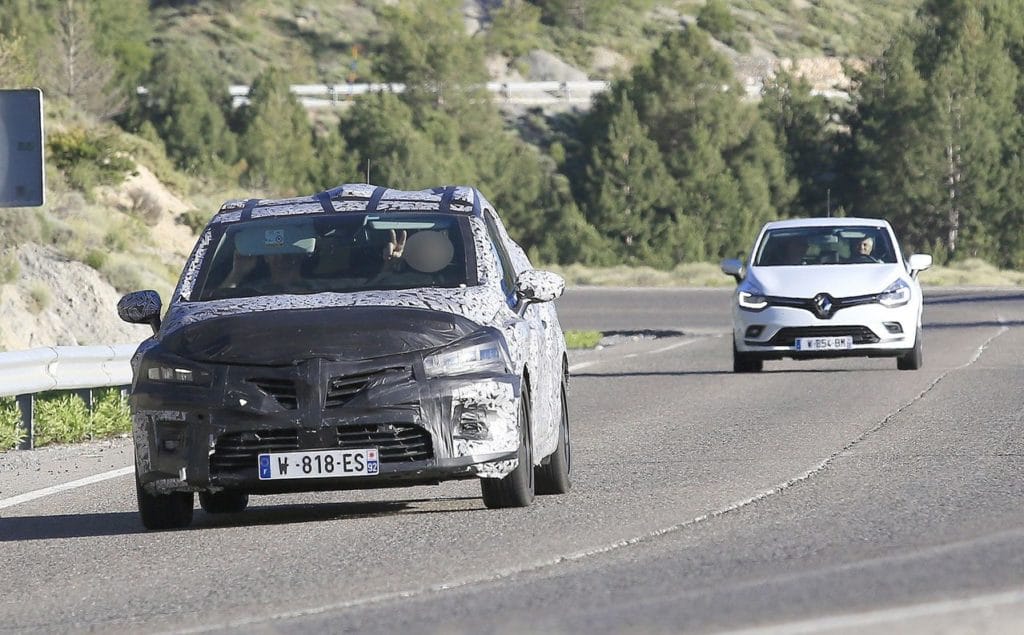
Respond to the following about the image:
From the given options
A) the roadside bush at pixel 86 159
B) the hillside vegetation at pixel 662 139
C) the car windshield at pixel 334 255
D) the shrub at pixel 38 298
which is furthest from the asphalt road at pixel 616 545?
the hillside vegetation at pixel 662 139

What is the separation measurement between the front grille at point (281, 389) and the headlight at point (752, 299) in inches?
519

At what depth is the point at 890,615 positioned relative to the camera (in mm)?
6852

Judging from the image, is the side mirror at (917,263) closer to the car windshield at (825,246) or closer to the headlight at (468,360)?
the car windshield at (825,246)

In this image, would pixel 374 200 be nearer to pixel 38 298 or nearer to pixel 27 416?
pixel 27 416

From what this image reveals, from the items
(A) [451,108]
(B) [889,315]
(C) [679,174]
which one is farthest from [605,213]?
(B) [889,315]

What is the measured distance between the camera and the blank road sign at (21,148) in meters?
18.8

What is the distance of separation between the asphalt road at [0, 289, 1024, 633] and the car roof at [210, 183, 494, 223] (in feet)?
5.14

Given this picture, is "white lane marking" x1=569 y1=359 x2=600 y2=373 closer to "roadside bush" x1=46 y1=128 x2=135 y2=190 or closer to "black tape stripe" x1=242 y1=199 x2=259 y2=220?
"black tape stripe" x1=242 y1=199 x2=259 y2=220

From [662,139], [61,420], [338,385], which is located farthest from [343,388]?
[662,139]

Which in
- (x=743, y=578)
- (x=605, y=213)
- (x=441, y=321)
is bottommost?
(x=605, y=213)

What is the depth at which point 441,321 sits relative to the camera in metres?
10.2

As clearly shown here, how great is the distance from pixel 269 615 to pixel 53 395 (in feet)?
35.6

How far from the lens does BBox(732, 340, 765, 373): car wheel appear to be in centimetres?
2311

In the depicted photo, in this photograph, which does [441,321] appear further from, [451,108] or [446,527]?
[451,108]
